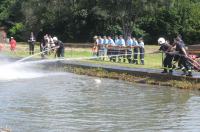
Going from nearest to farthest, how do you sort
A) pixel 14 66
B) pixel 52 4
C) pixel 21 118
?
pixel 21 118
pixel 14 66
pixel 52 4

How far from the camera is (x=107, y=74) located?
28953 mm

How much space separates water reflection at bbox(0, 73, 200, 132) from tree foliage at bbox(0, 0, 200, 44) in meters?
39.9

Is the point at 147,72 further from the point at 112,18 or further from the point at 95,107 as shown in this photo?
the point at 112,18

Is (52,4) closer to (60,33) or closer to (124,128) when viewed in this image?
(60,33)

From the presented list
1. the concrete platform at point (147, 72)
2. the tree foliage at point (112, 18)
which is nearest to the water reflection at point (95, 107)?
the concrete platform at point (147, 72)

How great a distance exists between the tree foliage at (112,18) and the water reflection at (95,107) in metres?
39.9

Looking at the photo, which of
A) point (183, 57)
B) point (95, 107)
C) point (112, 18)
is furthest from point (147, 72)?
point (112, 18)

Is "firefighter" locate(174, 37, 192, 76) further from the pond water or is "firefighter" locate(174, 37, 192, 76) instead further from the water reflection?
the water reflection

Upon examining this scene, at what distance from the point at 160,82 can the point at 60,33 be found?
50690 millimetres

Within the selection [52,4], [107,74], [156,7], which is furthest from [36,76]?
[52,4]

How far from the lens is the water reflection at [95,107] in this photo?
15000mm

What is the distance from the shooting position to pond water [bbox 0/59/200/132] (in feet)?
49.0

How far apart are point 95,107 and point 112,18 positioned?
50.8 m

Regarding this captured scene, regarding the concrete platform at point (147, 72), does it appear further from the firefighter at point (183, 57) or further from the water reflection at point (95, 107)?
the water reflection at point (95, 107)
